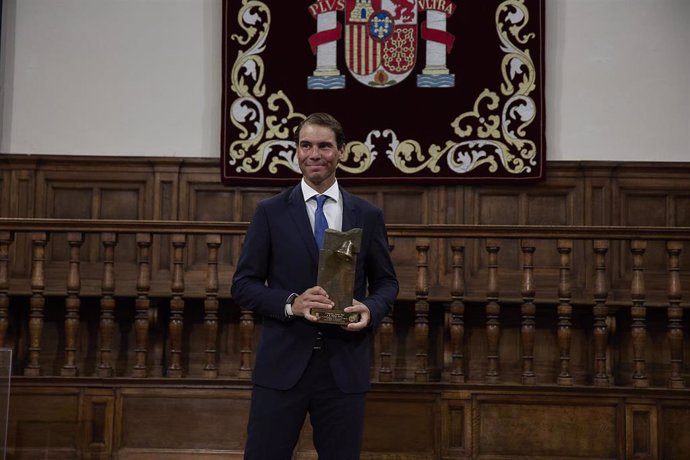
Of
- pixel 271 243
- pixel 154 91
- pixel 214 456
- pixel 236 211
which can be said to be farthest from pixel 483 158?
pixel 271 243

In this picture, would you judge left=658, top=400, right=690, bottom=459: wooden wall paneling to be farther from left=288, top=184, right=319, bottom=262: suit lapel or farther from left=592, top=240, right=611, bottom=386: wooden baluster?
left=288, top=184, right=319, bottom=262: suit lapel

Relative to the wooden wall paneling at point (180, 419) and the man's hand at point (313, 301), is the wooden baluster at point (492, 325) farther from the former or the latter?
the man's hand at point (313, 301)

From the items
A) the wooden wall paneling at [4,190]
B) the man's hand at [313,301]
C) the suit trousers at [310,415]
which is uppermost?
the wooden wall paneling at [4,190]

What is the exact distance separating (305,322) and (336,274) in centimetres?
19

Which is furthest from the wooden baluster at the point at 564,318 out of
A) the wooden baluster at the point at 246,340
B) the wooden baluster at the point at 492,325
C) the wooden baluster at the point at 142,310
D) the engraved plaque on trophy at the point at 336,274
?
the engraved plaque on trophy at the point at 336,274

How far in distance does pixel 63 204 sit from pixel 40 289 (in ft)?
4.92

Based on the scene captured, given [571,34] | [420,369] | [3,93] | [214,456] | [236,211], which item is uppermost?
[571,34]

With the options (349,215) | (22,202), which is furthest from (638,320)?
(22,202)

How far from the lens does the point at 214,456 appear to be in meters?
4.64

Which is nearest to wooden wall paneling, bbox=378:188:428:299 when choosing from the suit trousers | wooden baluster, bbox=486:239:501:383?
wooden baluster, bbox=486:239:501:383

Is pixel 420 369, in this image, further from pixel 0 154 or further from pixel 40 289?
pixel 0 154

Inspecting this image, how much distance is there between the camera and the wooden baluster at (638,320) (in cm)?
468

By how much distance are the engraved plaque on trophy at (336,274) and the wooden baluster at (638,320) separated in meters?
2.51

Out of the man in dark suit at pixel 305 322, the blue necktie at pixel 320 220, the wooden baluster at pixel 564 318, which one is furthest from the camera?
the wooden baluster at pixel 564 318
